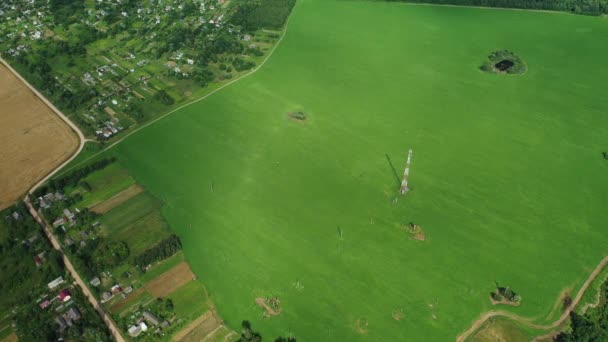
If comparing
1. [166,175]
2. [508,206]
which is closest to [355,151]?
[508,206]

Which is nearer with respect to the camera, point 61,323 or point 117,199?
point 61,323

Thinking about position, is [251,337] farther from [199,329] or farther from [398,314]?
[398,314]

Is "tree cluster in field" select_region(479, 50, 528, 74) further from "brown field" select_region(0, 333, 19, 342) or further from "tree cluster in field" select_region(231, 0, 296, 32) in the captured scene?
"brown field" select_region(0, 333, 19, 342)

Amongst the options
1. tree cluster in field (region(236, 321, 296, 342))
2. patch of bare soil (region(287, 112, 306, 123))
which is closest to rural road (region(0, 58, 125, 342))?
tree cluster in field (region(236, 321, 296, 342))

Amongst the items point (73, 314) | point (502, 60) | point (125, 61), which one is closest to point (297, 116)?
point (502, 60)

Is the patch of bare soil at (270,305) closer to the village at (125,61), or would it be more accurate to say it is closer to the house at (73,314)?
the house at (73,314)

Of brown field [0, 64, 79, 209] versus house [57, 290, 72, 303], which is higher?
brown field [0, 64, 79, 209]

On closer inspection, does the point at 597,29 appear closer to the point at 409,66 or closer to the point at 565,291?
the point at 409,66
